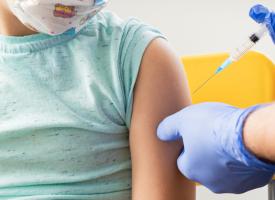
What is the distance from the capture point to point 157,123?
3.59 feet

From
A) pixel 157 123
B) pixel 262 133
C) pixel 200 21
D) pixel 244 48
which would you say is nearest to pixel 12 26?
pixel 157 123

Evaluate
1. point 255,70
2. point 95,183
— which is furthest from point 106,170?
point 255,70

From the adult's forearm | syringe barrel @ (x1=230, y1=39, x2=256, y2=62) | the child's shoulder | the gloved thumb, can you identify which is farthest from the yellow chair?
the adult's forearm

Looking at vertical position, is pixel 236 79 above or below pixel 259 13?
below

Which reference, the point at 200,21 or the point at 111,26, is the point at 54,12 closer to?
the point at 111,26

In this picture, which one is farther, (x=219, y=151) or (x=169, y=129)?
(x=169, y=129)

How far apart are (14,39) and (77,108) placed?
0.81ft

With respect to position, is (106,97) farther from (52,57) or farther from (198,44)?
(198,44)

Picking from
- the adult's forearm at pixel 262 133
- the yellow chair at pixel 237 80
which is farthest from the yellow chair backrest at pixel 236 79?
the adult's forearm at pixel 262 133

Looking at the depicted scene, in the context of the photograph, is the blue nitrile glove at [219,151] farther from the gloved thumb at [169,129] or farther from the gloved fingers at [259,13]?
the gloved fingers at [259,13]

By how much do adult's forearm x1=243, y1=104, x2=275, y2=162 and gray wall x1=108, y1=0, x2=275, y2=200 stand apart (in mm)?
1369

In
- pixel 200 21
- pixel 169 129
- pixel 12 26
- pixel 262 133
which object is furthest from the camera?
pixel 200 21

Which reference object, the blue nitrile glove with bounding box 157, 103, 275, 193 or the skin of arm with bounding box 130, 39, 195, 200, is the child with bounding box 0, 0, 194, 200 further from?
the blue nitrile glove with bounding box 157, 103, 275, 193

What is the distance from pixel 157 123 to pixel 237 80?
50 centimetres
